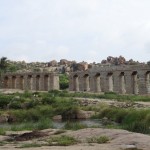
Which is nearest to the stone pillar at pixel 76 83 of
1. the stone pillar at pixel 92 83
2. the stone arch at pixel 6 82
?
the stone pillar at pixel 92 83

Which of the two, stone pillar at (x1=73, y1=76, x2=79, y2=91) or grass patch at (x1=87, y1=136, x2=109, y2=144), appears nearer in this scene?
grass patch at (x1=87, y1=136, x2=109, y2=144)

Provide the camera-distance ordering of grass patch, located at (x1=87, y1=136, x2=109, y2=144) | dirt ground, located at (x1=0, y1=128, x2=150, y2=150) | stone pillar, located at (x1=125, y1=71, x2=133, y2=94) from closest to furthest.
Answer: dirt ground, located at (x1=0, y1=128, x2=150, y2=150) → grass patch, located at (x1=87, y1=136, x2=109, y2=144) → stone pillar, located at (x1=125, y1=71, x2=133, y2=94)

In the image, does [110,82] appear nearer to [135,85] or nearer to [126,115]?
[135,85]

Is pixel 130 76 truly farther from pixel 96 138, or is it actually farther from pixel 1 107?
pixel 96 138

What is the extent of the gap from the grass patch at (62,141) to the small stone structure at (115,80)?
38720mm

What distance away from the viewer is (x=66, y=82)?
Answer: 8706cm

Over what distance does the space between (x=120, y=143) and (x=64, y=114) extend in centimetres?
2042

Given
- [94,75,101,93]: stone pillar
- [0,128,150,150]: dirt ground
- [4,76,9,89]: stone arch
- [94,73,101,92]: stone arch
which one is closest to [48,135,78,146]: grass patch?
[0,128,150,150]: dirt ground

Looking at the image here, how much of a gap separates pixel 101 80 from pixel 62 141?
4612 centimetres

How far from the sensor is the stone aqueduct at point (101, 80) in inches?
2069

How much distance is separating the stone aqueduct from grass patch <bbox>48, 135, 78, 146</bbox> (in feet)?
127

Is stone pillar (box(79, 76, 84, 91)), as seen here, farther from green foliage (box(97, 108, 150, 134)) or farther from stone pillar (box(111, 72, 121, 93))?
green foliage (box(97, 108, 150, 134))

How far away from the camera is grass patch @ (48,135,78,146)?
1263 centimetres

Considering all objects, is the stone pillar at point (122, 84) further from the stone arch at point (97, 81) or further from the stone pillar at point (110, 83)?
the stone arch at point (97, 81)
